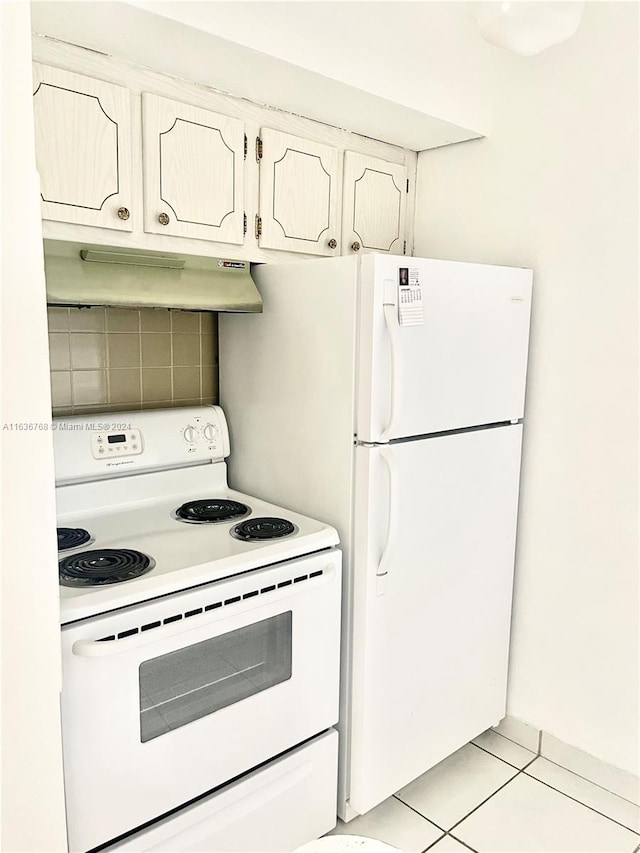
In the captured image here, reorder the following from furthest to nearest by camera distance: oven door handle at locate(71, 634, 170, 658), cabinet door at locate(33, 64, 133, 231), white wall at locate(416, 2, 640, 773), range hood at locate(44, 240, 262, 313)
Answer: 1. white wall at locate(416, 2, 640, 773)
2. range hood at locate(44, 240, 262, 313)
3. cabinet door at locate(33, 64, 133, 231)
4. oven door handle at locate(71, 634, 170, 658)

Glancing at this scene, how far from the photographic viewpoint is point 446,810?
203 cm

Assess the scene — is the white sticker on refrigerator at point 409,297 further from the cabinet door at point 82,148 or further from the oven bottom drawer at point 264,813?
the oven bottom drawer at point 264,813

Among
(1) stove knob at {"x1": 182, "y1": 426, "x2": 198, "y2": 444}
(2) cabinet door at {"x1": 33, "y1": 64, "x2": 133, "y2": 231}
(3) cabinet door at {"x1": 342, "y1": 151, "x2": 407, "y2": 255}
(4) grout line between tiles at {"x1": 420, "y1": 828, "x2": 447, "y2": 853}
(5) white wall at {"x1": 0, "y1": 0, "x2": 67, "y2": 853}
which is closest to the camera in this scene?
(5) white wall at {"x1": 0, "y1": 0, "x2": 67, "y2": 853}

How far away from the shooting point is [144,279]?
182cm

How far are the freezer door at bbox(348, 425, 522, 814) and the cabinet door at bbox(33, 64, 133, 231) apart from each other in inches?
36.5

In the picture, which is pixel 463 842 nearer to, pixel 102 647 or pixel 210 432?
pixel 102 647

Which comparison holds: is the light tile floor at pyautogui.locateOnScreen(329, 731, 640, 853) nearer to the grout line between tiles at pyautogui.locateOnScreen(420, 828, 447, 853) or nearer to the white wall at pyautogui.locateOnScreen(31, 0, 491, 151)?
the grout line between tiles at pyautogui.locateOnScreen(420, 828, 447, 853)

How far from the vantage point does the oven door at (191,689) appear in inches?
53.2

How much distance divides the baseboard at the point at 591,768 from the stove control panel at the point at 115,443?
5.58 ft

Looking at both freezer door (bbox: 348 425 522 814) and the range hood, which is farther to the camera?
freezer door (bbox: 348 425 522 814)

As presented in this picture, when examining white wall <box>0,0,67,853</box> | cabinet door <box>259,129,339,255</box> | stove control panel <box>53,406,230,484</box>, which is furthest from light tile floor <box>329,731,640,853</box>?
cabinet door <box>259,129,339,255</box>

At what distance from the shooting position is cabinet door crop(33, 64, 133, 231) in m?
1.56

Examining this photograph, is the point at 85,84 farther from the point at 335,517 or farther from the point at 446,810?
the point at 446,810

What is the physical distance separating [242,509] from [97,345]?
0.69m
